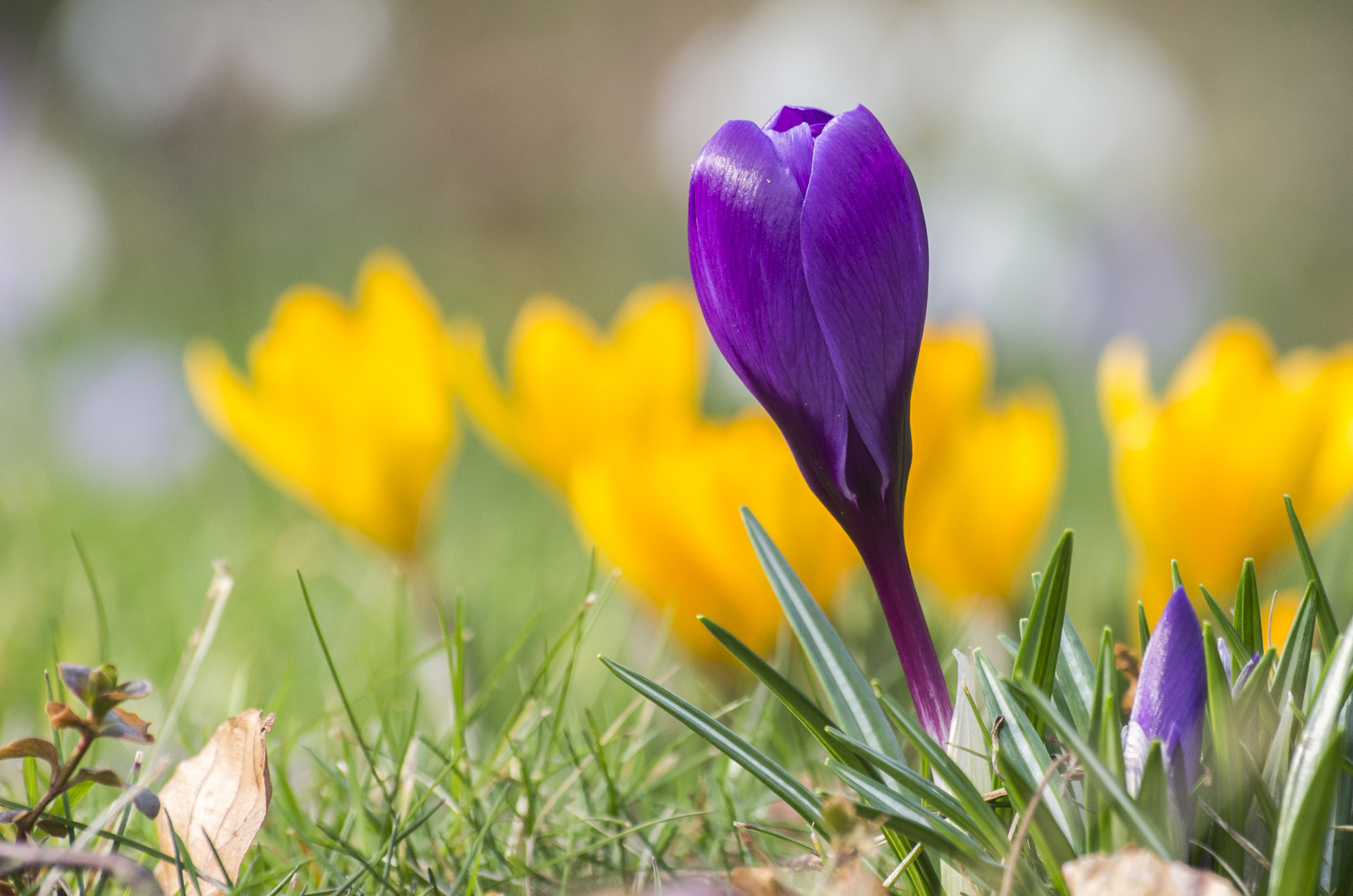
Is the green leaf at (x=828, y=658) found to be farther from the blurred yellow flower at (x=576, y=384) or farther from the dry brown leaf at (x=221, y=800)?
the blurred yellow flower at (x=576, y=384)

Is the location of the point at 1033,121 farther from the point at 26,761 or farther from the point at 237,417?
the point at 26,761

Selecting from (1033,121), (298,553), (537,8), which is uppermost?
(537,8)

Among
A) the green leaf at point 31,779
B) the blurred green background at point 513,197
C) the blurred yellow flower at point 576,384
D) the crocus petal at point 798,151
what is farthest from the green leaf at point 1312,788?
the blurred green background at point 513,197

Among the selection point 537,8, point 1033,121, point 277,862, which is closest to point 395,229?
point 537,8

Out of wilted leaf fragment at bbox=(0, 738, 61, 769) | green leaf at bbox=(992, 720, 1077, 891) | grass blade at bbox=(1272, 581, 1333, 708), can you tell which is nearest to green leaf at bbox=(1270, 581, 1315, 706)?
grass blade at bbox=(1272, 581, 1333, 708)

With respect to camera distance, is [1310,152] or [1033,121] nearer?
[1033,121]
